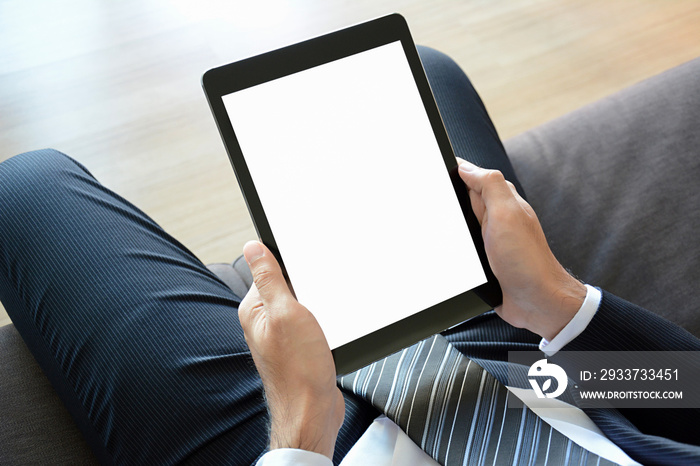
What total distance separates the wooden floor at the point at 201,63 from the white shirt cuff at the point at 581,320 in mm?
783

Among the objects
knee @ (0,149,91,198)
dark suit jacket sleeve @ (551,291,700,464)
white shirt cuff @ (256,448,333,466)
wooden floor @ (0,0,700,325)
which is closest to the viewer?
white shirt cuff @ (256,448,333,466)

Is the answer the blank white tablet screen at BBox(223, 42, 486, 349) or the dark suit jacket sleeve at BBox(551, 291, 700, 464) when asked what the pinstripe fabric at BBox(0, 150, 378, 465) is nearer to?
the blank white tablet screen at BBox(223, 42, 486, 349)

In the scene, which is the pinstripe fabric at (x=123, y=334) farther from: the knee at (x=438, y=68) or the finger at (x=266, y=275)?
the knee at (x=438, y=68)

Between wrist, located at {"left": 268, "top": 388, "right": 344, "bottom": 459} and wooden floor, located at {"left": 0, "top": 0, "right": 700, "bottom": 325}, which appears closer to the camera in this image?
wrist, located at {"left": 268, "top": 388, "right": 344, "bottom": 459}

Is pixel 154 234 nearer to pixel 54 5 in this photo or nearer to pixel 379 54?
pixel 379 54

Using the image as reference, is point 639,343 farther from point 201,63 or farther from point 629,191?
point 201,63

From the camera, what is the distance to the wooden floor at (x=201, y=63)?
134 cm

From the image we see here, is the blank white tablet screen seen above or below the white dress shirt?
above

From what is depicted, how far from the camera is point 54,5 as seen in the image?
5.03 ft

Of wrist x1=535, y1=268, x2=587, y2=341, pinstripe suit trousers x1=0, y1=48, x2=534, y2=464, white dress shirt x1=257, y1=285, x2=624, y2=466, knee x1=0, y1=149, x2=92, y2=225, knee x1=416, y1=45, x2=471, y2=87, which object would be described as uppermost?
knee x1=0, y1=149, x2=92, y2=225

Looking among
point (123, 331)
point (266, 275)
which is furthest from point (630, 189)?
point (123, 331)

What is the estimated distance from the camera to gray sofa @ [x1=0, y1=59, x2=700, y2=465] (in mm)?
988

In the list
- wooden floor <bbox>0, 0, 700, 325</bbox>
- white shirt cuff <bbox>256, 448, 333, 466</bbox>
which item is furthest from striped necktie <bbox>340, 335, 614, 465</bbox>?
wooden floor <bbox>0, 0, 700, 325</bbox>

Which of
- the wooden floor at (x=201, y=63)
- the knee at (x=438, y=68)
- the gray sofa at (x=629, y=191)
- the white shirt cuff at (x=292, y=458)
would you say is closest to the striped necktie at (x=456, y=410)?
the white shirt cuff at (x=292, y=458)
